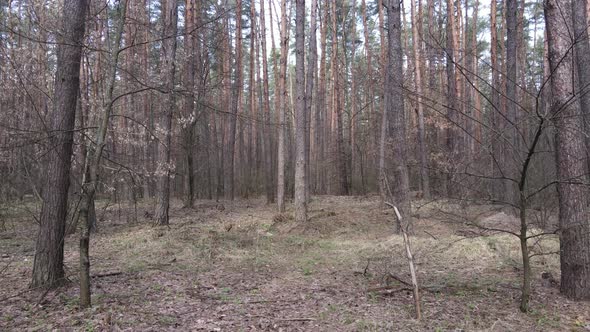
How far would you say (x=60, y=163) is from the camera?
5004mm

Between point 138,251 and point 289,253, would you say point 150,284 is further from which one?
point 289,253

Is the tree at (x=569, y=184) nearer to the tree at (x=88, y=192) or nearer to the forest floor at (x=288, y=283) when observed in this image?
the forest floor at (x=288, y=283)

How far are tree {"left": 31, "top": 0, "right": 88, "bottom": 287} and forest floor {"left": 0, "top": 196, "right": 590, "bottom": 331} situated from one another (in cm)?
38

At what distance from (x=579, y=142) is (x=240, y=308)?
4.66 m

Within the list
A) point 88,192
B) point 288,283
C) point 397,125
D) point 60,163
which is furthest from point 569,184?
point 60,163

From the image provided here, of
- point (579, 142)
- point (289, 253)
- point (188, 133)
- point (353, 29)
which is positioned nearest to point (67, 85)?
point (289, 253)

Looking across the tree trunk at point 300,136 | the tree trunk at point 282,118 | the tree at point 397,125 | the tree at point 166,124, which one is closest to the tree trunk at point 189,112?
the tree at point 166,124

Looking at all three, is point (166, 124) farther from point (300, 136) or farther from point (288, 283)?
point (288, 283)

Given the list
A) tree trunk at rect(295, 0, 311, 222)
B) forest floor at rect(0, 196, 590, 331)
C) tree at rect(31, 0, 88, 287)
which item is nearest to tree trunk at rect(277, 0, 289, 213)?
tree trunk at rect(295, 0, 311, 222)

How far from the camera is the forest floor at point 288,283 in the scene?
436cm

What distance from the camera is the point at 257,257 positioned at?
25.5 feet

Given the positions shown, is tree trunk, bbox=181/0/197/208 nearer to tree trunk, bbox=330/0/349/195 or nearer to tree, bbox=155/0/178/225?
tree, bbox=155/0/178/225

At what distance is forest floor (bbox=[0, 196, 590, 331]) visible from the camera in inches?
171

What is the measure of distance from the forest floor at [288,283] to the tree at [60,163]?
0.38 meters
